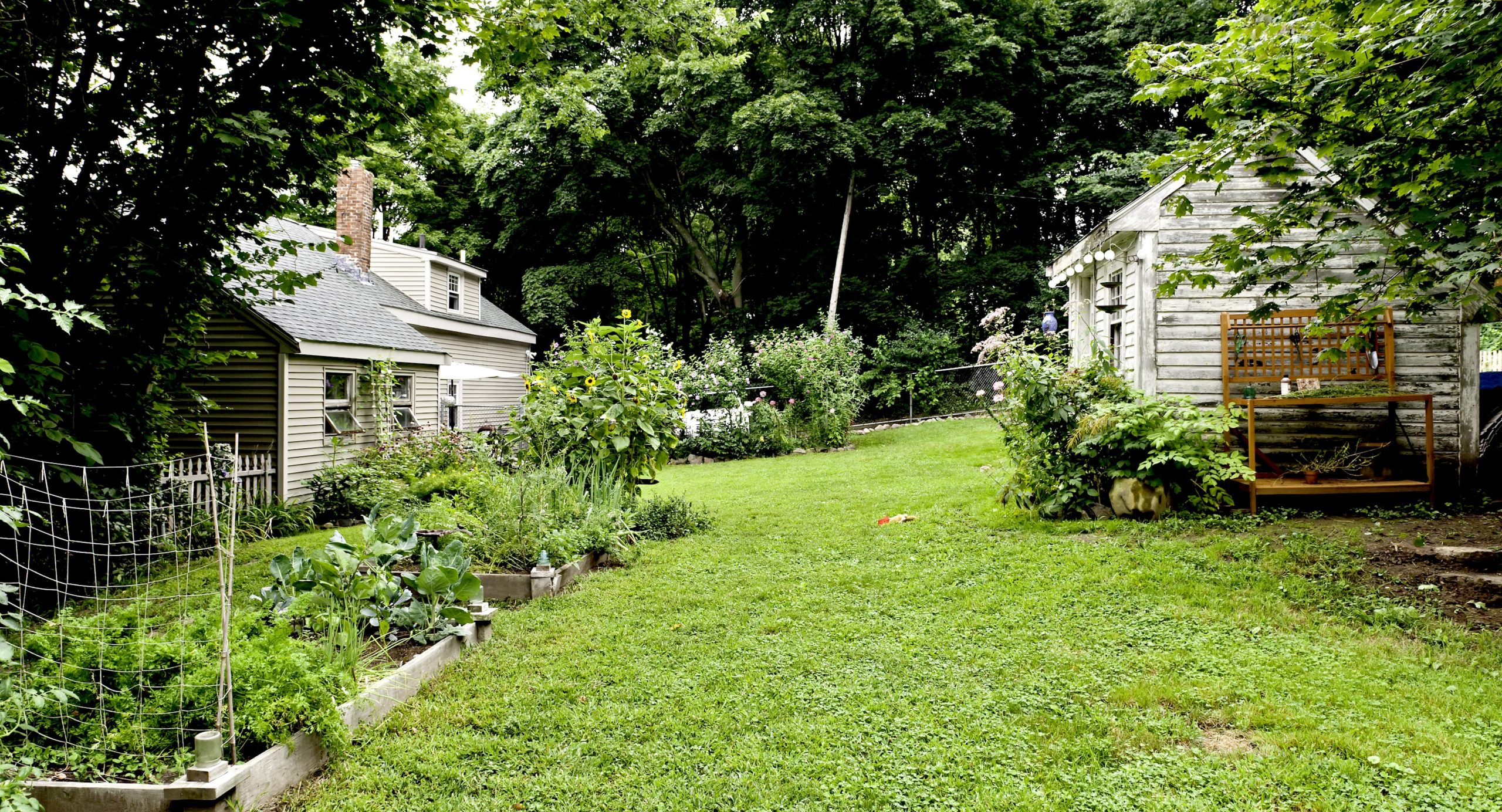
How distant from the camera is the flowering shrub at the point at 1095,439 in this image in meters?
6.30

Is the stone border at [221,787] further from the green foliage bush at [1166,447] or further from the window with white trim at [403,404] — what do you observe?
the window with white trim at [403,404]

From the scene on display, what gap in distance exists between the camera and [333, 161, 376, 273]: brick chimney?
14688 mm

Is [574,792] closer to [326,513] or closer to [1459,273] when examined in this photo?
[1459,273]

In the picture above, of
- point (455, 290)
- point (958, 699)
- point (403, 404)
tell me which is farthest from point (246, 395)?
point (958, 699)

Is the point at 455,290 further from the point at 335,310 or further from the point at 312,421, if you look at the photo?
the point at 312,421

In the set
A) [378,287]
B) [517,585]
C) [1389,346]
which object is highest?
[378,287]

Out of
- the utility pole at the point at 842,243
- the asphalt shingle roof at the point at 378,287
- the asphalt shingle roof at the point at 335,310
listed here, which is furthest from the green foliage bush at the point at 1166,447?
the utility pole at the point at 842,243

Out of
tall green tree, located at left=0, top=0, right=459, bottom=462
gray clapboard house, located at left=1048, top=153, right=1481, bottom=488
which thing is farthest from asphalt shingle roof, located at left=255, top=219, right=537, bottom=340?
gray clapboard house, located at left=1048, top=153, right=1481, bottom=488

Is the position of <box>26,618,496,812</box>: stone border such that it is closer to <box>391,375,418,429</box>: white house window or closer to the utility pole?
<box>391,375,418,429</box>: white house window

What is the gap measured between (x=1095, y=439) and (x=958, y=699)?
3.99 m

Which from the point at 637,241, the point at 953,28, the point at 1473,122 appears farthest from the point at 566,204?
the point at 1473,122

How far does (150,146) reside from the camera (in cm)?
584

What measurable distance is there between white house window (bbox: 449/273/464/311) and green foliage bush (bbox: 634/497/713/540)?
14415 mm

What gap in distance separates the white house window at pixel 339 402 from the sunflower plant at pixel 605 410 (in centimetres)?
562
